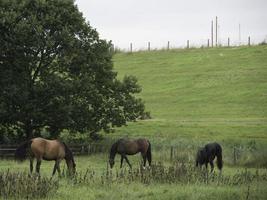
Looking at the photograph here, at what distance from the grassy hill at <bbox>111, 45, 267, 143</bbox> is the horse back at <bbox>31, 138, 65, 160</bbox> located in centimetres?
1684

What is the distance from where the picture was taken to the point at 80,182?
21547 mm

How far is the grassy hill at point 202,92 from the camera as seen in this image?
48750 millimetres

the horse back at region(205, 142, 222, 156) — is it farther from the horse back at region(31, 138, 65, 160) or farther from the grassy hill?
the grassy hill

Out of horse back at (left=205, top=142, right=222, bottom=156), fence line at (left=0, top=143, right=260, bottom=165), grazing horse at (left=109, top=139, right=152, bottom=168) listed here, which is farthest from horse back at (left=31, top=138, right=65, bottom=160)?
fence line at (left=0, top=143, right=260, bottom=165)

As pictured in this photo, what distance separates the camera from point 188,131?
48.0 metres

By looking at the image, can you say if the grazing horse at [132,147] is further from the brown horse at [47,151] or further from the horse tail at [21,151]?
the horse tail at [21,151]

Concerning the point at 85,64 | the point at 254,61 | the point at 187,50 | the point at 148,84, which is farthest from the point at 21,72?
the point at 187,50

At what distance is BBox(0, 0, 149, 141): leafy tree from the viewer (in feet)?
126

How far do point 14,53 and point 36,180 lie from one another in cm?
2128

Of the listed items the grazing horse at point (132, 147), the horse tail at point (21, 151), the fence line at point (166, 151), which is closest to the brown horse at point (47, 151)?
the horse tail at point (21, 151)

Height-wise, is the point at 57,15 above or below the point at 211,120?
above

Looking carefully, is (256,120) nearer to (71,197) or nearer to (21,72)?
(21,72)

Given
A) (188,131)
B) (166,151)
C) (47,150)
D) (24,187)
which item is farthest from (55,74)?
(24,187)

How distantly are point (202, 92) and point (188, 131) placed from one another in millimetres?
25767
